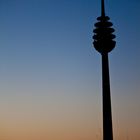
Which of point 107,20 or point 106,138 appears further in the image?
point 107,20

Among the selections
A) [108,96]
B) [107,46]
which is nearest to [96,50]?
[107,46]

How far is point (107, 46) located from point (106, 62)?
2.59 m

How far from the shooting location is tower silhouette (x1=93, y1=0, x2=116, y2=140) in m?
55.2

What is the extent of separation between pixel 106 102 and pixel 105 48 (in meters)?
8.58

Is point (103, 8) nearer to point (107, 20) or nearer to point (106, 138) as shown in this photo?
point (107, 20)

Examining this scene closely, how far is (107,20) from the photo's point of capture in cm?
5866

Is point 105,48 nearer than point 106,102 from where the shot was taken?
No

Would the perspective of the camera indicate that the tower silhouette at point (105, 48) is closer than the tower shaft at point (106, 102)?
No

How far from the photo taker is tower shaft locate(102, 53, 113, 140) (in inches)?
2119

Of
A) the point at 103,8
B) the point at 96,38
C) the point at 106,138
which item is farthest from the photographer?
the point at 103,8

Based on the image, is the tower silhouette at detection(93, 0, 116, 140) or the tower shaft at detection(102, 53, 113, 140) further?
the tower silhouette at detection(93, 0, 116, 140)

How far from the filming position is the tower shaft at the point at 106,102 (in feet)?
177

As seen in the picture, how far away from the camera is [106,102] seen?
55750mm

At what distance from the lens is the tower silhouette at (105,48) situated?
55.2 meters
